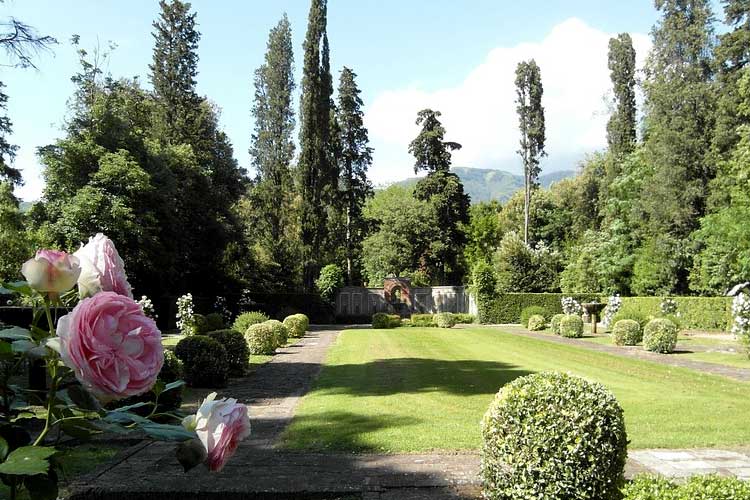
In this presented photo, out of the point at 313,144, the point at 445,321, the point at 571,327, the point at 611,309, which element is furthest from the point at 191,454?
the point at 313,144

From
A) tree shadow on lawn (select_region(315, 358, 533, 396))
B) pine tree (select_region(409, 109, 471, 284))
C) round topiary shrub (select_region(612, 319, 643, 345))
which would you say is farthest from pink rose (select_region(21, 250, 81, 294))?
pine tree (select_region(409, 109, 471, 284))

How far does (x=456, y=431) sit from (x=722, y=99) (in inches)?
1097

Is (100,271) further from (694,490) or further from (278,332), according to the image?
(278,332)

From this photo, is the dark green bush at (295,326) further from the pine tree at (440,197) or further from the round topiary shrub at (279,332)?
the pine tree at (440,197)

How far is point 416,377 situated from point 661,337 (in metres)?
8.29

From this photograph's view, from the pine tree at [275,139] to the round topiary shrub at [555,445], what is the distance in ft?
103

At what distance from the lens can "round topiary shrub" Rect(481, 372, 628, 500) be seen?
3732 mm

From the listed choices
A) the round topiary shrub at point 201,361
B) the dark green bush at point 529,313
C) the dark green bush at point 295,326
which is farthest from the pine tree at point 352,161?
the round topiary shrub at point 201,361

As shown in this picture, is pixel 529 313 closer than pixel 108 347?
No

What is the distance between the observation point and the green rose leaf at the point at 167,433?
3.76 ft

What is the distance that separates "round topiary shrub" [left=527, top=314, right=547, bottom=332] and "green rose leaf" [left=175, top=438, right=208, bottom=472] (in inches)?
1008

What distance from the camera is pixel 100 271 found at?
1.20 metres

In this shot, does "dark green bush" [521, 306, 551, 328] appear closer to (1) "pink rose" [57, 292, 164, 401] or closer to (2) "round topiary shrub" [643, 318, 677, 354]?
(2) "round topiary shrub" [643, 318, 677, 354]

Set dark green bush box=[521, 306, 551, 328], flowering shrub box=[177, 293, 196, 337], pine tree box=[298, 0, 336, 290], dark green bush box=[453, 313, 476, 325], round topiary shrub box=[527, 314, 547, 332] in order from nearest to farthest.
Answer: flowering shrub box=[177, 293, 196, 337], round topiary shrub box=[527, 314, 547, 332], dark green bush box=[521, 306, 551, 328], dark green bush box=[453, 313, 476, 325], pine tree box=[298, 0, 336, 290]
